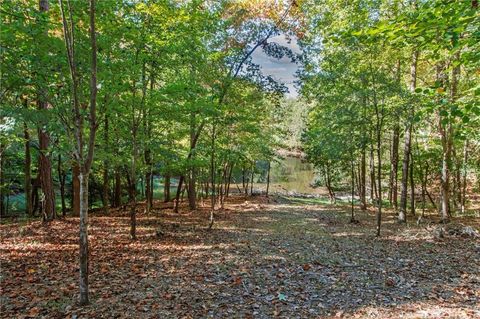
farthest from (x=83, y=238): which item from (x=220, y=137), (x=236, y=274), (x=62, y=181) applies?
(x=62, y=181)

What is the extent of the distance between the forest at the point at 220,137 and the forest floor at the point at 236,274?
0.05 m

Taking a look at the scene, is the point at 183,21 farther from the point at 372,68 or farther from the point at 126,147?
the point at 372,68

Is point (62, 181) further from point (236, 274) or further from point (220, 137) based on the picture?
point (236, 274)

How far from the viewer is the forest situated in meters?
5.06

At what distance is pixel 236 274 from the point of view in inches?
276

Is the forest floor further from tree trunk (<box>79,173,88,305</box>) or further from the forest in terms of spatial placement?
tree trunk (<box>79,173,88,305</box>)

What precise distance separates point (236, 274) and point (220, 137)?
411 inches

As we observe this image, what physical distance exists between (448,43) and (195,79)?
900 cm

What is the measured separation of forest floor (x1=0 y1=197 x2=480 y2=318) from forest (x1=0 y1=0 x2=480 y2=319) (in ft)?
0.17

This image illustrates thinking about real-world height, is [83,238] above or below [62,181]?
below

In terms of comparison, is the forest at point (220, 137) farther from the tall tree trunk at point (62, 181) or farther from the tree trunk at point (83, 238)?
the tall tree trunk at point (62, 181)

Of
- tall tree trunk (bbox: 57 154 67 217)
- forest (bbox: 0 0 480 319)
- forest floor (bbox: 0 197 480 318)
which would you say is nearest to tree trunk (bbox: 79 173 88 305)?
forest (bbox: 0 0 480 319)

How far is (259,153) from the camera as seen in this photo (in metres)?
24.4

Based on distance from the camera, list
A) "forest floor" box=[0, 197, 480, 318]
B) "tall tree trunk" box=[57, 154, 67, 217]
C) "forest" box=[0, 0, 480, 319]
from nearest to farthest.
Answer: "forest" box=[0, 0, 480, 319], "forest floor" box=[0, 197, 480, 318], "tall tree trunk" box=[57, 154, 67, 217]
